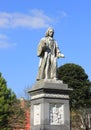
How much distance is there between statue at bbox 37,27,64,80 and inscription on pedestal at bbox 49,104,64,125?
1.42 metres

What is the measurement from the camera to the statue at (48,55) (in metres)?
20.0

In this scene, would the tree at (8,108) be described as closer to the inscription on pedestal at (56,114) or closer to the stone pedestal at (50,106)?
the stone pedestal at (50,106)

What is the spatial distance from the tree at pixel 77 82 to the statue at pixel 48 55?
28310mm

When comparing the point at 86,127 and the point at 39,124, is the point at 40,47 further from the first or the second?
the point at 86,127

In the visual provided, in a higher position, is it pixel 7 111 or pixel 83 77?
pixel 83 77

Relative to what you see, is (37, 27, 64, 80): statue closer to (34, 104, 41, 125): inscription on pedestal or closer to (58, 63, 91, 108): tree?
(34, 104, 41, 125): inscription on pedestal

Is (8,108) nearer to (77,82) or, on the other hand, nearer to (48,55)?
(77,82)

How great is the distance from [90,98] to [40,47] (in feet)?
103

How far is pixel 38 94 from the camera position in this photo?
19.4 m

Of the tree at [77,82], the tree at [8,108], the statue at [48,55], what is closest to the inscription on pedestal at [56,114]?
the statue at [48,55]

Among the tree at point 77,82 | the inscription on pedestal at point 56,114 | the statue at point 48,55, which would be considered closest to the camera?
the inscription on pedestal at point 56,114

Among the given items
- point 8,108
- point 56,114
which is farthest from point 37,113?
point 8,108

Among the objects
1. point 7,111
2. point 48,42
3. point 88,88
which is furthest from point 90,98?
point 48,42

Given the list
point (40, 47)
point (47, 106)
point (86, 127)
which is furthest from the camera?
point (86, 127)
